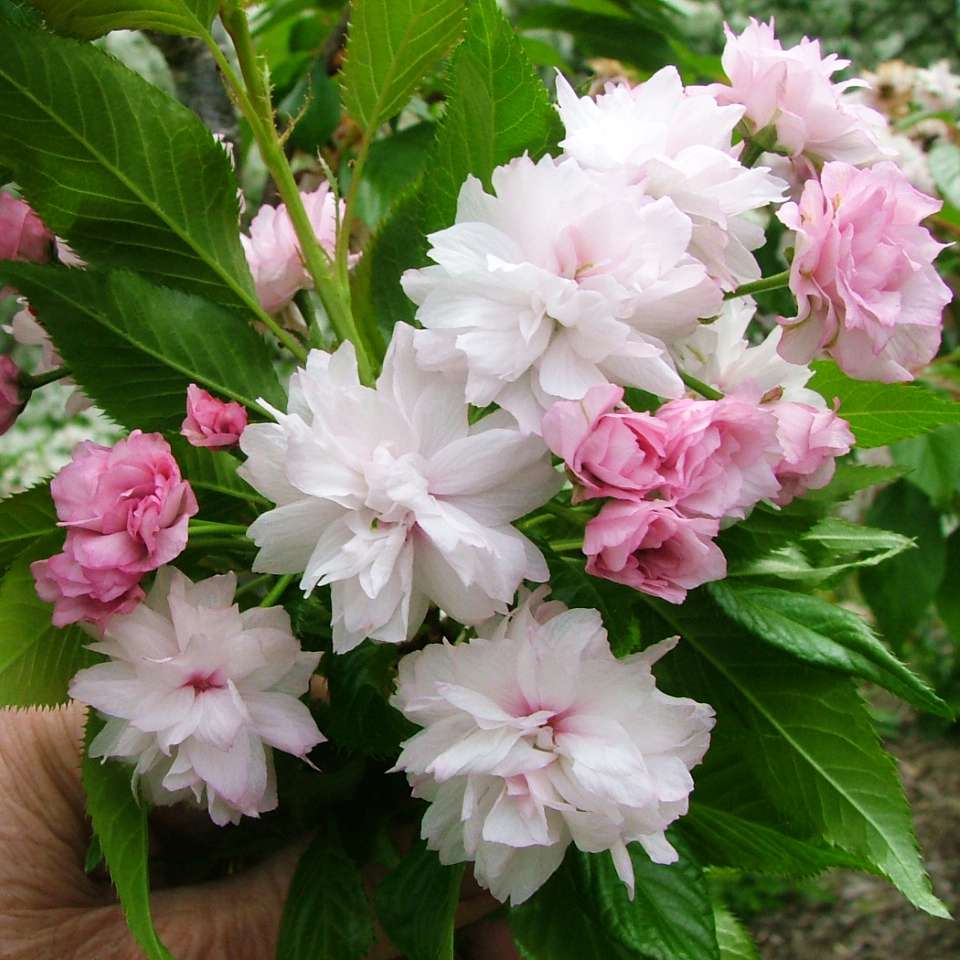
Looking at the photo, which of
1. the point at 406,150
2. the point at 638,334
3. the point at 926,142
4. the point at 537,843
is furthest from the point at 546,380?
the point at 926,142

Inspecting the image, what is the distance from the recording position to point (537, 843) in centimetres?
43

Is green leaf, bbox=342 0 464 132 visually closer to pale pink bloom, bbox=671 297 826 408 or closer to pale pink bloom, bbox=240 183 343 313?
pale pink bloom, bbox=240 183 343 313

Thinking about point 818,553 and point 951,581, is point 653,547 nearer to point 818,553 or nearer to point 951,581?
point 818,553

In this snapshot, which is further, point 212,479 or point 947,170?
point 947,170

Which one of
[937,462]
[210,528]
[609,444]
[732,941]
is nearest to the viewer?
[609,444]

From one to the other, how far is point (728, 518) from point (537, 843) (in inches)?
6.6

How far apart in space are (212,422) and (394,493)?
13 cm

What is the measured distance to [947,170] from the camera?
1283 mm

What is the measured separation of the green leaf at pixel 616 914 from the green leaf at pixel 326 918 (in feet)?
0.34

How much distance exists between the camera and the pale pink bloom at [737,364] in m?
0.52

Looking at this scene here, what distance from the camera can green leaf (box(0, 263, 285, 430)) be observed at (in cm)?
52

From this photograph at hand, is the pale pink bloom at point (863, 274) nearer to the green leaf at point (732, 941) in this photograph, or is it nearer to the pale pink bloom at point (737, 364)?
the pale pink bloom at point (737, 364)

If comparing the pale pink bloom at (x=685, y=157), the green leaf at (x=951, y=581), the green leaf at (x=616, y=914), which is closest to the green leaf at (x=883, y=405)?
the pale pink bloom at (x=685, y=157)

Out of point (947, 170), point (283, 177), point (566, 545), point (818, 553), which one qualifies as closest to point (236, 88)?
point (283, 177)
